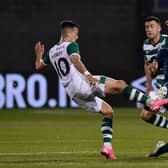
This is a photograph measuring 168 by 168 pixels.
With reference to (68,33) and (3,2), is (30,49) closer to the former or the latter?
(3,2)

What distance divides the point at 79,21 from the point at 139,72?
2.27 metres

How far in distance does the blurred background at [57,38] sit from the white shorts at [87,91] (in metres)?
13.0

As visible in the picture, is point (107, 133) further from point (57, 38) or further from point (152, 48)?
point (57, 38)

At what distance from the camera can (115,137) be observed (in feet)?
56.8

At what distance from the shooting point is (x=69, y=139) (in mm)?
16688

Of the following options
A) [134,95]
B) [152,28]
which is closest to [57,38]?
[152,28]

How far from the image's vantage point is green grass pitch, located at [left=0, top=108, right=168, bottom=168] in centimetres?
1228

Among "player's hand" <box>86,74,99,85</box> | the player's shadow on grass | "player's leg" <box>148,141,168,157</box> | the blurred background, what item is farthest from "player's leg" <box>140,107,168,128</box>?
the blurred background

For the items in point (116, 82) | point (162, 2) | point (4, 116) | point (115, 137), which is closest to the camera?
point (116, 82)

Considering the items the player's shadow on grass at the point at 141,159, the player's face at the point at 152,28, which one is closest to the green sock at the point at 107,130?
the player's shadow on grass at the point at 141,159

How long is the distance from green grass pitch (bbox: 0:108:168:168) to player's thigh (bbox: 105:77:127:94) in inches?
37.6

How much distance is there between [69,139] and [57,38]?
9.62 meters

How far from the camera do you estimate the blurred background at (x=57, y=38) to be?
2588cm

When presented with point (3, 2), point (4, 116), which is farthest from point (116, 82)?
point (3, 2)
